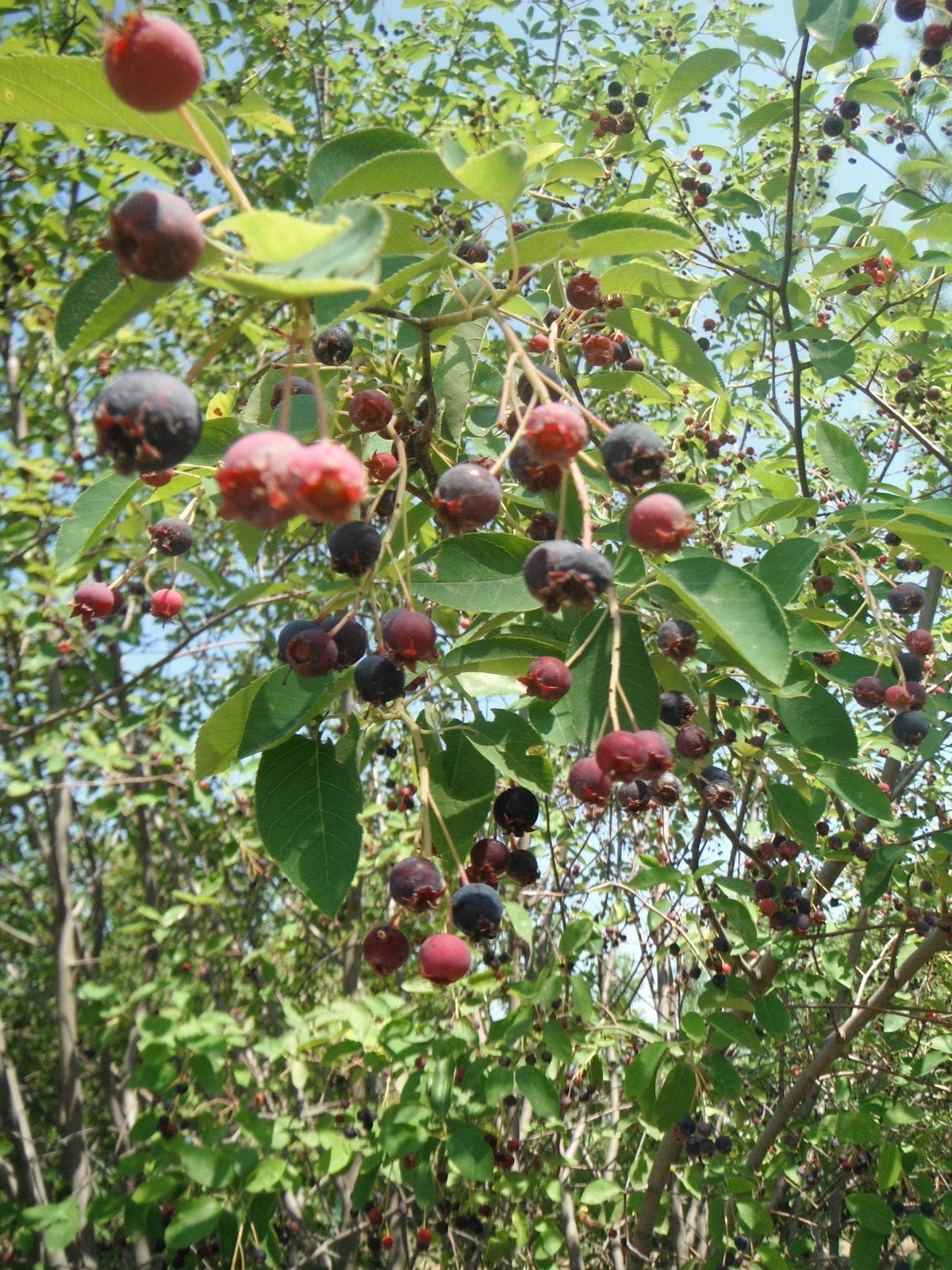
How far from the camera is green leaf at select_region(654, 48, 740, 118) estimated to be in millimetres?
2246

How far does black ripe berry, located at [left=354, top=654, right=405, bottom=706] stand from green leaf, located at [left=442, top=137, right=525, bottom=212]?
556 mm

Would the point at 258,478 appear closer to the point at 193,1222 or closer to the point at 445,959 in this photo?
the point at 445,959

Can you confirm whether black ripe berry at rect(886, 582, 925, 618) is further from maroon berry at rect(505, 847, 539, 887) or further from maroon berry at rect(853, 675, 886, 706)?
maroon berry at rect(505, 847, 539, 887)

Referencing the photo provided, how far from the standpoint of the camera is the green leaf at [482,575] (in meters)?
1.26

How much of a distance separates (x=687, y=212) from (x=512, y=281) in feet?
7.92

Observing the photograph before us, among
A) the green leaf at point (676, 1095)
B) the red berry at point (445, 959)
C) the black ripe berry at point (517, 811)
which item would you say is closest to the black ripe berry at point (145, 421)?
the red berry at point (445, 959)

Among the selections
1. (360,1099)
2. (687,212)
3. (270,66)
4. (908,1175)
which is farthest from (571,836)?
(270,66)

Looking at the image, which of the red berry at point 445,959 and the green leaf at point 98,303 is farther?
the red berry at point 445,959

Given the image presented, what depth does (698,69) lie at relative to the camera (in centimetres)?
229

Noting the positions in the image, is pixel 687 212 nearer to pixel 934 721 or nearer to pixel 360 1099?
pixel 934 721

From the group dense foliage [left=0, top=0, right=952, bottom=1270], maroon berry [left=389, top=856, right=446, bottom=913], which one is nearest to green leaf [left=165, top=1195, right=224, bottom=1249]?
dense foliage [left=0, top=0, right=952, bottom=1270]

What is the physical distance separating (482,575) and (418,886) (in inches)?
17.0

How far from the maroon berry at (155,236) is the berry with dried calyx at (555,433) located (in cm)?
34

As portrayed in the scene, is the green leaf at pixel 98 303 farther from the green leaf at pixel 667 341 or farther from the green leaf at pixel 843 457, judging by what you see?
the green leaf at pixel 843 457
